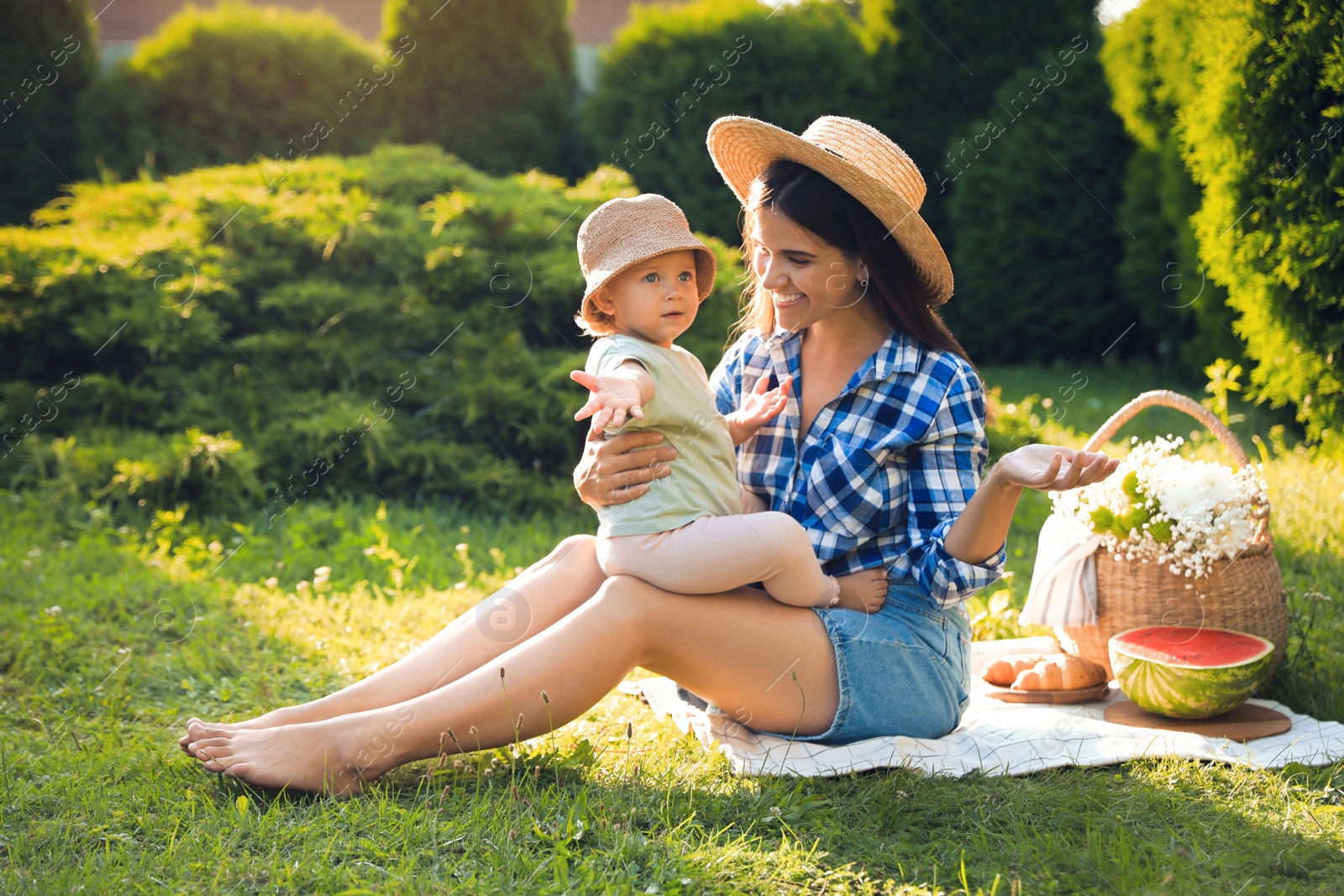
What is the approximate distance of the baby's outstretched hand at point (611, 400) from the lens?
2170mm

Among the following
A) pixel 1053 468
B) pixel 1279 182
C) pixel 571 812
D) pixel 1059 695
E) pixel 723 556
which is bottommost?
pixel 1059 695

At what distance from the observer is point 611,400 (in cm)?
220

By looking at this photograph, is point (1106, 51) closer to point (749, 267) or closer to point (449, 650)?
point (749, 267)

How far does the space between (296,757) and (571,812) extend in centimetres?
60

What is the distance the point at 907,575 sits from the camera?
2.55 m

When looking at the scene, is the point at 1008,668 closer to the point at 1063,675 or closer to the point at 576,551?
the point at 1063,675

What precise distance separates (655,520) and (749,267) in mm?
985

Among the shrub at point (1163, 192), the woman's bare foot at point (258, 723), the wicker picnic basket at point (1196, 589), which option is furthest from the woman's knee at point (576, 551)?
the shrub at point (1163, 192)

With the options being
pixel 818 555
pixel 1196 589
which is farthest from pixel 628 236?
pixel 1196 589

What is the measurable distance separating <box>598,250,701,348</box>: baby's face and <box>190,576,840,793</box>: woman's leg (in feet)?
1.97

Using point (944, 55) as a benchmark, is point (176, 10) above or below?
above

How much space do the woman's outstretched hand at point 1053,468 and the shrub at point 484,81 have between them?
784 cm

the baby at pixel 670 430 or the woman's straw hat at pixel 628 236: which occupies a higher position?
the woman's straw hat at pixel 628 236

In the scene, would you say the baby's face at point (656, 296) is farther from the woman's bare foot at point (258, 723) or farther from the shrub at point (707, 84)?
the shrub at point (707, 84)
